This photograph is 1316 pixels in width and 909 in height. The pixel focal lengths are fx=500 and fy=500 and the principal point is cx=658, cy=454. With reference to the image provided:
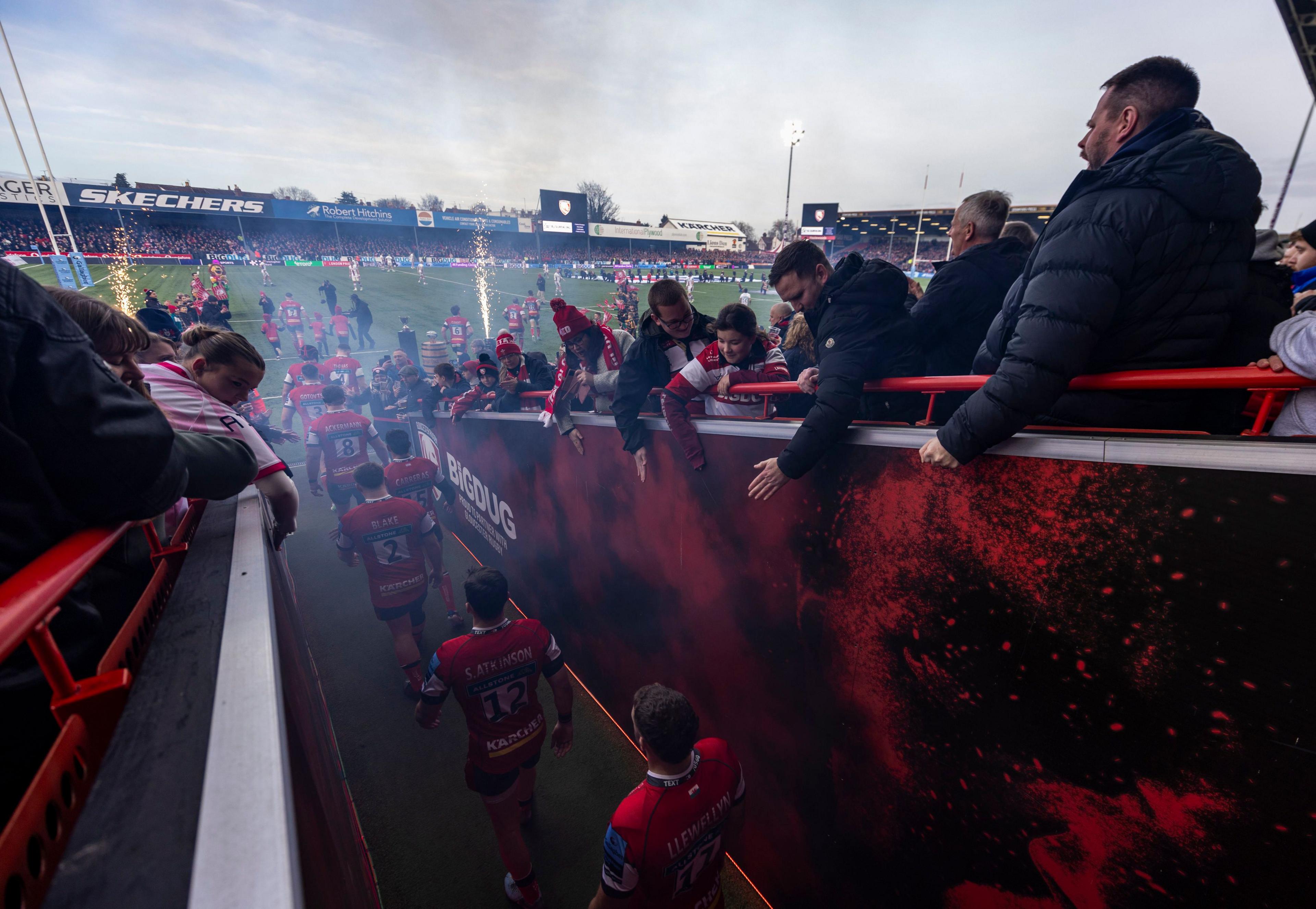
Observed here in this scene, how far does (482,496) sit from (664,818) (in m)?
5.73

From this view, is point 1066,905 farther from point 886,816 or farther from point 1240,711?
point 1240,711

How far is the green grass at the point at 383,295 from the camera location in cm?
2166

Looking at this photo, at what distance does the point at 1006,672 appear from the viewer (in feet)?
6.57

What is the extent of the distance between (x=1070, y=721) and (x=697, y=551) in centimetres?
211

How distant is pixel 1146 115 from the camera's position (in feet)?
5.90

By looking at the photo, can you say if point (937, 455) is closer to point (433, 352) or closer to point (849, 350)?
point (849, 350)

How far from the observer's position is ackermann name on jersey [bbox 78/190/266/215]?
30.5 m

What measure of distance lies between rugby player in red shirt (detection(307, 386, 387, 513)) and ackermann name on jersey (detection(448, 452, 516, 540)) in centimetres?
110

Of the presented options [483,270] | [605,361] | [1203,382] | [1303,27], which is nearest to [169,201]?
[483,270]

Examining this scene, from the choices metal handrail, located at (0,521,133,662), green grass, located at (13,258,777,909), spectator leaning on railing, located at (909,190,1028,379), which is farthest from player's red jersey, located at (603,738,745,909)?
spectator leaning on railing, located at (909,190,1028,379)

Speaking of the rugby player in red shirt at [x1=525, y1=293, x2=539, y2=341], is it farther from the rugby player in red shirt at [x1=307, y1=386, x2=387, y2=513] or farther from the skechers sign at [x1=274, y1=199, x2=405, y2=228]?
the skechers sign at [x1=274, y1=199, x2=405, y2=228]

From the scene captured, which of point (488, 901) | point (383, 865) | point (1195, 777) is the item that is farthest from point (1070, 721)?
point (383, 865)

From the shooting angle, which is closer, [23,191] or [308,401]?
[308,401]

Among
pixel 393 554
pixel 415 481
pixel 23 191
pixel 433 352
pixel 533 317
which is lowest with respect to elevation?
pixel 393 554
